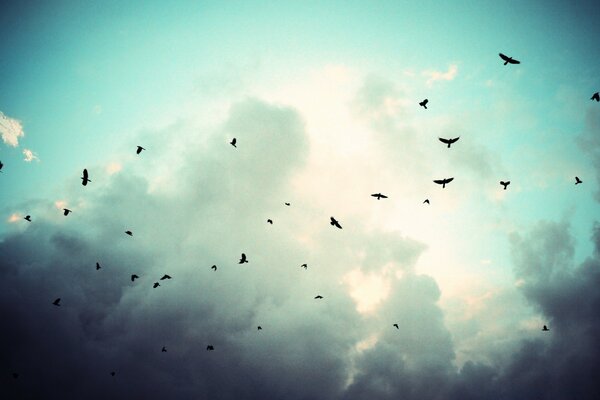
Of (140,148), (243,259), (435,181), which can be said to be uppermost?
(435,181)

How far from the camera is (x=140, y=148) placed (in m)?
34.4

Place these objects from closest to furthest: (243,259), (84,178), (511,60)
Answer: (511,60) < (84,178) < (243,259)

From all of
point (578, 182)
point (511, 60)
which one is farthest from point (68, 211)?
point (578, 182)

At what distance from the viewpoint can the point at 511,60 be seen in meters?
27.7

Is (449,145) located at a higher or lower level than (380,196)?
higher

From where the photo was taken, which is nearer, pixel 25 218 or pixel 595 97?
pixel 595 97

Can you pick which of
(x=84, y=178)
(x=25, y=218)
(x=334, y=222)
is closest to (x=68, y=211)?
(x=25, y=218)

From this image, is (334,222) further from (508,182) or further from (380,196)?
(508,182)

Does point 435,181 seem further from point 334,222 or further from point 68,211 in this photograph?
point 68,211

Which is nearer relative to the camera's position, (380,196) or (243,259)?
(380,196)

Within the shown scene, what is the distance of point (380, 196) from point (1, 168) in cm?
4002

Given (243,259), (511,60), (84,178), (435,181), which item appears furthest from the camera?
(243,259)

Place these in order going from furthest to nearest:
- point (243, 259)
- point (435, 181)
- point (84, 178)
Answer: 1. point (243, 259)
2. point (435, 181)
3. point (84, 178)

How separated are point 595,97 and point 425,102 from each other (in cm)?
1790
